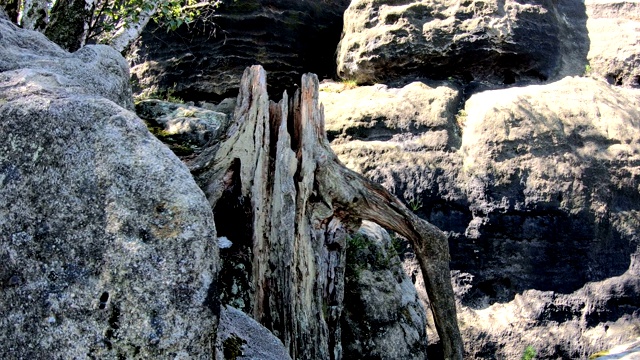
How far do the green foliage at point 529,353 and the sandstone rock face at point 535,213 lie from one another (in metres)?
0.06

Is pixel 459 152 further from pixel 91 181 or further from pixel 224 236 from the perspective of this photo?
pixel 91 181

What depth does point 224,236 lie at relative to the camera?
5.27 m

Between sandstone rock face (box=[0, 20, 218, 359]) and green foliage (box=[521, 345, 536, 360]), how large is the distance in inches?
249

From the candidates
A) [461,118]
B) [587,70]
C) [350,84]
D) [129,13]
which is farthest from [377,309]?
[587,70]

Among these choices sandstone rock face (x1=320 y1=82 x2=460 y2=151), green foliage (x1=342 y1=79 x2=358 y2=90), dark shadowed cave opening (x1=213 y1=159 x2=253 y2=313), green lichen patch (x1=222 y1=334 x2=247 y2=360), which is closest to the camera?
green lichen patch (x1=222 y1=334 x2=247 y2=360)

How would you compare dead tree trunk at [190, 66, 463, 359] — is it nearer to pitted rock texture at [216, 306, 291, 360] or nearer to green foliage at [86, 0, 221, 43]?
pitted rock texture at [216, 306, 291, 360]

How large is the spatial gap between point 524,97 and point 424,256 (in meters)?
4.05

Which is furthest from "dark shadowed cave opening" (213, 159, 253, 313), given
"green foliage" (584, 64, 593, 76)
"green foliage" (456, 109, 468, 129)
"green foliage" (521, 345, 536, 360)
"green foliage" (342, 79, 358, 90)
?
"green foliage" (584, 64, 593, 76)

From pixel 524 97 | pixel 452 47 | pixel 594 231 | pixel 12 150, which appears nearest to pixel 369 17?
pixel 452 47

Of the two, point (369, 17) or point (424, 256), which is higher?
point (369, 17)

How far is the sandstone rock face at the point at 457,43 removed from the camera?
9703 mm

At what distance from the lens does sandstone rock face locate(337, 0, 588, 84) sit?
9703 millimetres

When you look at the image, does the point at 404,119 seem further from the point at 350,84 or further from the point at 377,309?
the point at 377,309

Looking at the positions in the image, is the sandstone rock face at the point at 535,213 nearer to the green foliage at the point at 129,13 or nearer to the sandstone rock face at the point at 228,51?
the sandstone rock face at the point at 228,51
